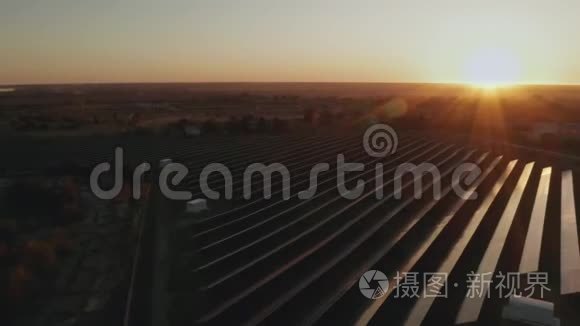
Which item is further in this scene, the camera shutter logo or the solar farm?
the camera shutter logo

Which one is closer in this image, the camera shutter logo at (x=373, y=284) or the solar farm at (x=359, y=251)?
the solar farm at (x=359, y=251)

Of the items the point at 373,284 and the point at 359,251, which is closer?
the point at 373,284

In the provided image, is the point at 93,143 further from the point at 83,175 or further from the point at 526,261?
the point at 526,261

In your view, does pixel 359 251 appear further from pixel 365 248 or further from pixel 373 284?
pixel 373 284

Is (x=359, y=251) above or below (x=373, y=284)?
above

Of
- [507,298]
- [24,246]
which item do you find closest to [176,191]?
[24,246]

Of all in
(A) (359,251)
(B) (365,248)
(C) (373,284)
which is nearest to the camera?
(C) (373,284)

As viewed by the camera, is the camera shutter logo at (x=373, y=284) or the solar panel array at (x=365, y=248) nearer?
the solar panel array at (x=365, y=248)

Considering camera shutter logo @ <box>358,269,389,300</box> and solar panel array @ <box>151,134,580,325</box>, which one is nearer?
solar panel array @ <box>151,134,580,325</box>

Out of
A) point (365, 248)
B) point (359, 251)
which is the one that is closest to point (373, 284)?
point (359, 251)
